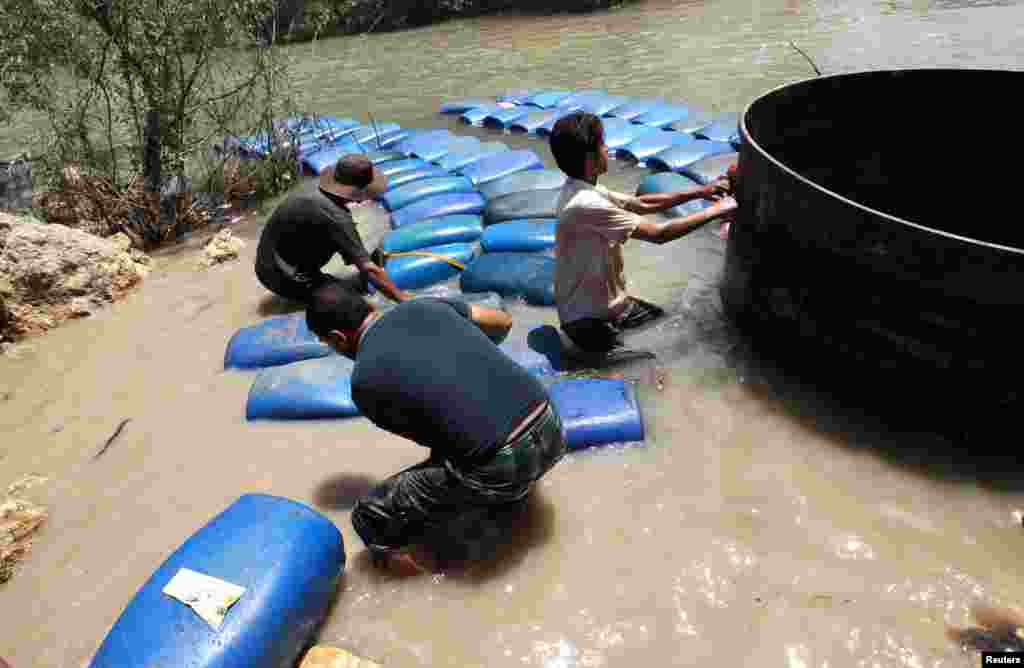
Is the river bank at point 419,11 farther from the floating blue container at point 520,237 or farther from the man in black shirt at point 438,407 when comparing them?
the man in black shirt at point 438,407

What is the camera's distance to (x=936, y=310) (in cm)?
246

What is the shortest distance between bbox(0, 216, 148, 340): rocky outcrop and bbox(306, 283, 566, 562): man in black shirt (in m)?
3.71

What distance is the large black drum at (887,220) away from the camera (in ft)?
7.88

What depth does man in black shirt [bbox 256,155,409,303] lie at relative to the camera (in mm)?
3809

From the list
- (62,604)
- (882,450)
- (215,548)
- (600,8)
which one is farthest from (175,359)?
(600,8)

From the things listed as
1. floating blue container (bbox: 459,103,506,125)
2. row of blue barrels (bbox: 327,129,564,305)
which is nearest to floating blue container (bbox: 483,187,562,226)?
row of blue barrels (bbox: 327,129,564,305)

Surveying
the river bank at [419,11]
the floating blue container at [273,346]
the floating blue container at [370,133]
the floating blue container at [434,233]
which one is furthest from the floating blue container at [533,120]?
the river bank at [419,11]

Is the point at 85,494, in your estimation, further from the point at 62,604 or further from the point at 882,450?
the point at 882,450

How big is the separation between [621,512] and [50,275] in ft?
15.0

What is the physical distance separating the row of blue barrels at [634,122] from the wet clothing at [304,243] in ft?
6.58

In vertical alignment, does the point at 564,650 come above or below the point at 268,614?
below

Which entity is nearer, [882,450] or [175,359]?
[882,450]

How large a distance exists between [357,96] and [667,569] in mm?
11469

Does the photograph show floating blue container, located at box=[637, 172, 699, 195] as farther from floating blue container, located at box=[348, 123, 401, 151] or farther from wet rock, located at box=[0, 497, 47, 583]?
wet rock, located at box=[0, 497, 47, 583]
